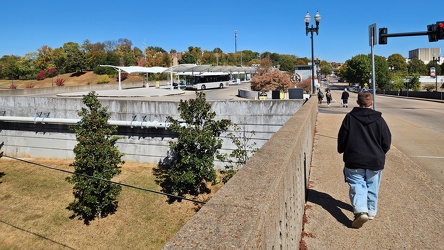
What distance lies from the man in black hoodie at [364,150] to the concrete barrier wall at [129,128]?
10.2m

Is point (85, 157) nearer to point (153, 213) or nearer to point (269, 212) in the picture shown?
point (153, 213)

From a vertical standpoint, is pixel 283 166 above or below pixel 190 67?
below

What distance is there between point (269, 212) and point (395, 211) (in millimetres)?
3406

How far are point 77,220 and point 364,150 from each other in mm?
11934

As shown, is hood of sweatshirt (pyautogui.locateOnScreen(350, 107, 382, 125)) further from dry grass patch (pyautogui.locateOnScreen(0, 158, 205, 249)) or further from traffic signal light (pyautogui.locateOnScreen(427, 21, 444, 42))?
traffic signal light (pyautogui.locateOnScreen(427, 21, 444, 42))

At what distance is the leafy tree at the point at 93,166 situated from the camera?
11789 mm

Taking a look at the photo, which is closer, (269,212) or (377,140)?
(269,212)

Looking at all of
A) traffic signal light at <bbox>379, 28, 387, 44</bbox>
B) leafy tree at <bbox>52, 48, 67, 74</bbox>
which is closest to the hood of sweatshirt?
traffic signal light at <bbox>379, 28, 387, 44</bbox>

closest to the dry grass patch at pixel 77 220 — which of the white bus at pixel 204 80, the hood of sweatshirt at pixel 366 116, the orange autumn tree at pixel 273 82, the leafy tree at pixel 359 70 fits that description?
the hood of sweatshirt at pixel 366 116

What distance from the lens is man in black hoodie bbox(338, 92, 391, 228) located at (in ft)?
12.5

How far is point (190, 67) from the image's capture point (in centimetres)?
4541

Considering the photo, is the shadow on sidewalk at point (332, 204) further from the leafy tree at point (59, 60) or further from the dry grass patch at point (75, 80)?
the leafy tree at point (59, 60)

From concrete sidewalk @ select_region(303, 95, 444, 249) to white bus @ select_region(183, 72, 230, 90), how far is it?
40880 millimetres

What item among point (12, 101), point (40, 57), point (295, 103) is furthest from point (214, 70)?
point (40, 57)
